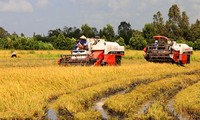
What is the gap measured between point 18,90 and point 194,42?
2118 inches

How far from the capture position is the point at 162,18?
65812mm

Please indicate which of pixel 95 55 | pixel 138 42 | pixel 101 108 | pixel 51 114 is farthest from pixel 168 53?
pixel 138 42

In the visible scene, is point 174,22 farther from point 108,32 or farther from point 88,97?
point 88,97

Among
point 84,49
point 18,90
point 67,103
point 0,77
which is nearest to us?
point 67,103

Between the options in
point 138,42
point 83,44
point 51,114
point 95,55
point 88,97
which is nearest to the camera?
point 51,114

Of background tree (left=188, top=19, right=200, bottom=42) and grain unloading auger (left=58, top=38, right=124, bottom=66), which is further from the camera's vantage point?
background tree (left=188, top=19, right=200, bottom=42)

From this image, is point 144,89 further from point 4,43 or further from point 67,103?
point 4,43

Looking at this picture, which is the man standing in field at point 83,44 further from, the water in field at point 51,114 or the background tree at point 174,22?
the background tree at point 174,22

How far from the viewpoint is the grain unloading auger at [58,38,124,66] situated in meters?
20.8

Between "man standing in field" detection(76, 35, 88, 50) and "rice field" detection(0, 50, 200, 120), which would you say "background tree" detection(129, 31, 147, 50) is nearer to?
"man standing in field" detection(76, 35, 88, 50)

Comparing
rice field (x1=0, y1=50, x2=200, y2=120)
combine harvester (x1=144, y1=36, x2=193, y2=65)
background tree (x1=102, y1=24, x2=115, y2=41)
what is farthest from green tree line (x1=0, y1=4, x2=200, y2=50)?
rice field (x1=0, y1=50, x2=200, y2=120)

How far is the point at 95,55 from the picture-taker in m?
21.3

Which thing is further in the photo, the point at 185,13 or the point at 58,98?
the point at 185,13

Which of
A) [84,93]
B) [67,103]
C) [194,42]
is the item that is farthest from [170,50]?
[194,42]
